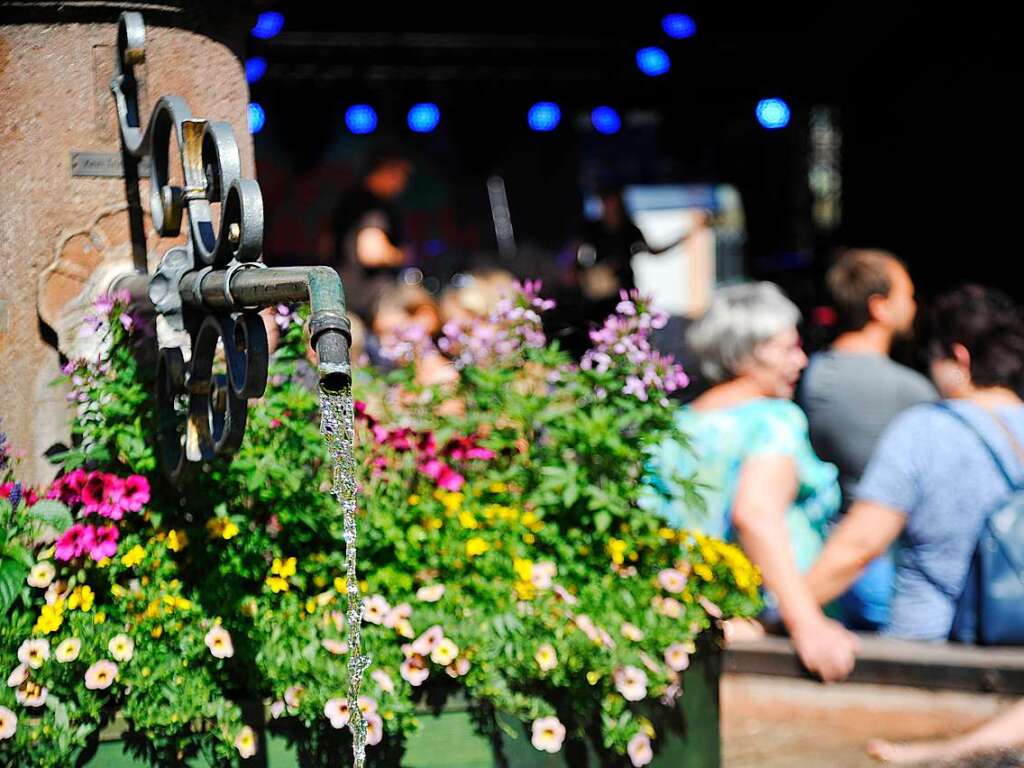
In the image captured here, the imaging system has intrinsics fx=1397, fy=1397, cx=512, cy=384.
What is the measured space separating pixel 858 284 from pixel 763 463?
4.78 feet

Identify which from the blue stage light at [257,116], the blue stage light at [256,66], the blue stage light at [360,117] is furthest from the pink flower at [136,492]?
the blue stage light at [360,117]

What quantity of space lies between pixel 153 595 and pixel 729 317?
2.03 metres

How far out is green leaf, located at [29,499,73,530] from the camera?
2.50 meters

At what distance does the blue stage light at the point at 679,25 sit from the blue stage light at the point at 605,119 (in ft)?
2.71

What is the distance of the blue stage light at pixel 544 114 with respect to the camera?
34.5 feet

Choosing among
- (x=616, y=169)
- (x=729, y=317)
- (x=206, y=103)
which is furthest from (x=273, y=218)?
(x=206, y=103)

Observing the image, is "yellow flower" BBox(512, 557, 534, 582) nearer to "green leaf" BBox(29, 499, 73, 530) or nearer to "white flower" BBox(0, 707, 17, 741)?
"green leaf" BBox(29, 499, 73, 530)

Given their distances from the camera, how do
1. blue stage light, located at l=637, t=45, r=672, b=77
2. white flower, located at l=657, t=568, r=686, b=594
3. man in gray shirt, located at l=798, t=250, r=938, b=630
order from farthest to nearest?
blue stage light, located at l=637, t=45, r=672, b=77, man in gray shirt, located at l=798, t=250, r=938, b=630, white flower, located at l=657, t=568, r=686, b=594

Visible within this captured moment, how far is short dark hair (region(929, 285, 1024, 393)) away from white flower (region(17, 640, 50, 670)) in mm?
2800

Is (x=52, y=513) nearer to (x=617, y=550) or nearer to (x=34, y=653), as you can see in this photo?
(x=34, y=653)

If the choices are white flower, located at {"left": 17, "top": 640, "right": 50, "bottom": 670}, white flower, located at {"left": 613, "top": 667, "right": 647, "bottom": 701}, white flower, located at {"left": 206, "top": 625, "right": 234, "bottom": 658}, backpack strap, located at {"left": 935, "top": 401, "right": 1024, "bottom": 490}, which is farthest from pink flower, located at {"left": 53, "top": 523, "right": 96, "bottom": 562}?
backpack strap, located at {"left": 935, "top": 401, "right": 1024, "bottom": 490}

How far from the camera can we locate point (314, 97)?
10.3 meters

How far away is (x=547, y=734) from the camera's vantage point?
2.55 m

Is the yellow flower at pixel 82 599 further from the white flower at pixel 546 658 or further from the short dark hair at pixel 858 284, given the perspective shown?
the short dark hair at pixel 858 284
